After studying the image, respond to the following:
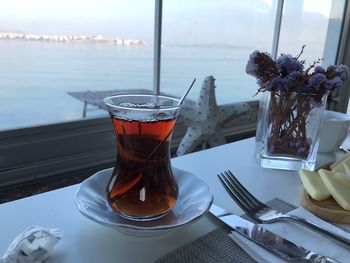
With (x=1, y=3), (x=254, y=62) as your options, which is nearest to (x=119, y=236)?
(x=254, y=62)

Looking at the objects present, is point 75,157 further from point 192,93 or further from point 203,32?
point 203,32

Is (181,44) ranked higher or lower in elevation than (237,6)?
lower

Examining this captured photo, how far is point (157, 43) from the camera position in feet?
3.44

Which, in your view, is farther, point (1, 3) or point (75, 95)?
point (75, 95)

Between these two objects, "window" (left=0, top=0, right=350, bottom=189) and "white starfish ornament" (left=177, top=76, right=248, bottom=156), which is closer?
"window" (left=0, top=0, right=350, bottom=189)

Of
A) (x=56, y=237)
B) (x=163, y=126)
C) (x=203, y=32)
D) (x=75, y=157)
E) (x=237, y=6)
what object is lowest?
(x=75, y=157)

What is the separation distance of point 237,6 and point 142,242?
3.72ft

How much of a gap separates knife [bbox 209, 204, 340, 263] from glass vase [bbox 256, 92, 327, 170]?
9.5 inches

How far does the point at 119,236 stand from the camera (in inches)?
16.1

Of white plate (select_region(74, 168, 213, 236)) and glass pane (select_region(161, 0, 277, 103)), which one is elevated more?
glass pane (select_region(161, 0, 277, 103))

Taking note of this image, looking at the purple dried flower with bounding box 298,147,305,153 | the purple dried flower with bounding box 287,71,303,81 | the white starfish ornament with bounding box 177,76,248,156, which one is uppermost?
the purple dried flower with bounding box 287,71,303,81

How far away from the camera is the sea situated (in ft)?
2.77

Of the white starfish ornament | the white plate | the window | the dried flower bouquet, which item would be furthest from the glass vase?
the window

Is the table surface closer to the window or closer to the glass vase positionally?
the glass vase
